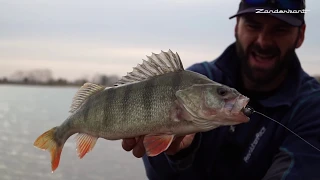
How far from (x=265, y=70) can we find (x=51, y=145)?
94.3 inches

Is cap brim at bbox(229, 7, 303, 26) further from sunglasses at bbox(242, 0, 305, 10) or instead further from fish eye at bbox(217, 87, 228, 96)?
fish eye at bbox(217, 87, 228, 96)

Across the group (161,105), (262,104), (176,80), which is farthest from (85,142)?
(262,104)

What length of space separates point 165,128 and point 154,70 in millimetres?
464

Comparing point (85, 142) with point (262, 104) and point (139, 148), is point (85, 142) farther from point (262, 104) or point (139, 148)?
point (262, 104)

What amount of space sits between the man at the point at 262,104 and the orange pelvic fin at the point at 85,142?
961 mm

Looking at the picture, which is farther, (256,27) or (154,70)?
(256,27)

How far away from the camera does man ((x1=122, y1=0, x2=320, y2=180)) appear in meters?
3.88

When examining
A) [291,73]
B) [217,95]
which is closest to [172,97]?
[217,95]

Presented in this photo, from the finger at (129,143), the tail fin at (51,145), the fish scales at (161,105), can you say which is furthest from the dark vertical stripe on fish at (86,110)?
the tail fin at (51,145)

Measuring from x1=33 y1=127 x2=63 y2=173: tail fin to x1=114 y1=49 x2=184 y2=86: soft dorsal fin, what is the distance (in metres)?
0.95

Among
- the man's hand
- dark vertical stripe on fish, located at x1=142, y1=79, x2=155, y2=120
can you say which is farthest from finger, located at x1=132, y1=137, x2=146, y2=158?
dark vertical stripe on fish, located at x1=142, y1=79, x2=155, y2=120

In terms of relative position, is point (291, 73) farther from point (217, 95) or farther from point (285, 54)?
point (217, 95)

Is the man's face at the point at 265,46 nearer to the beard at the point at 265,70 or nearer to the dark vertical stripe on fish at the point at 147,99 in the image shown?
the beard at the point at 265,70

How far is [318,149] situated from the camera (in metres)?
3.43
